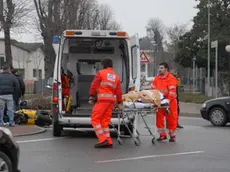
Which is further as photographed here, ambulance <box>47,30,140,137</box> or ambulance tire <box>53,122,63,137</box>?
ambulance tire <box>53,122,63,137</box>

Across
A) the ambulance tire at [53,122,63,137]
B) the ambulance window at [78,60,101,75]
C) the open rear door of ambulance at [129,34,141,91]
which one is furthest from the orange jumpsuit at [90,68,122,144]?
the ambulance window at [78,60,101,75]

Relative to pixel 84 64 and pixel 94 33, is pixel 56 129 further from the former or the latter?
pixel 94 33

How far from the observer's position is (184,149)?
10.5 metres

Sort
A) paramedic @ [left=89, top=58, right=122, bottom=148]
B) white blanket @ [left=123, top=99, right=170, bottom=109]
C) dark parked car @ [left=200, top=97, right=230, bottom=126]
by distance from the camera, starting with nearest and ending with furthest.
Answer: paramedic @ [left=89, top=58, right=122, bottom=148] < white blanket @ [left=123, top=99, right=170, bottom=109] < dark parked car @ [left=200, top=97, right=230, bottom=126]

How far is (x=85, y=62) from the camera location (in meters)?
13.9

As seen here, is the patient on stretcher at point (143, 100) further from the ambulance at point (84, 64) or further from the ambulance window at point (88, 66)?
the ambulance window at point (88, 66)

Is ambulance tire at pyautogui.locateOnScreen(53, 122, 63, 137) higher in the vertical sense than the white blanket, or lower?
lower

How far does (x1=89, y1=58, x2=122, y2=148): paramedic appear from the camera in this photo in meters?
10.4

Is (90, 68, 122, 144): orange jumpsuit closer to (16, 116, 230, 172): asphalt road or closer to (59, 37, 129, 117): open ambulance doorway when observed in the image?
(16, 116, 230, 172): asphalt road

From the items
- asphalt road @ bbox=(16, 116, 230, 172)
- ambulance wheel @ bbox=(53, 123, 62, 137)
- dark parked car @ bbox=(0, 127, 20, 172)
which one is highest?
dark parked car @ bbox=(0, 127, 20, 172)

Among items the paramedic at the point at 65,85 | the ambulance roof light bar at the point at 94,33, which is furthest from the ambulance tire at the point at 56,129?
the ambulance roof light bar at the point at 94,33

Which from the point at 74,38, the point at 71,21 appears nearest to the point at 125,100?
the point at 74,38

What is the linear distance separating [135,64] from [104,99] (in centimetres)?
229

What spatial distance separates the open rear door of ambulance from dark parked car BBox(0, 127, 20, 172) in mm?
6055
